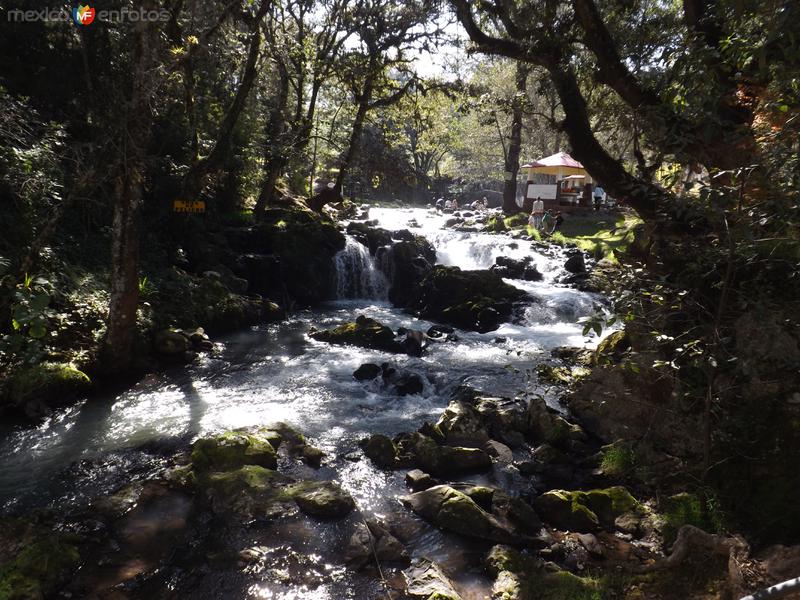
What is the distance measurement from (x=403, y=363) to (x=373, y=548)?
653cm

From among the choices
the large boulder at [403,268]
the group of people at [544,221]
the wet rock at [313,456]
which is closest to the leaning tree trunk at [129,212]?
the wet rock at [313,456]

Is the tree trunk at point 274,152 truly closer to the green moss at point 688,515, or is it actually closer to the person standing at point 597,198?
the green moss at point 688,515

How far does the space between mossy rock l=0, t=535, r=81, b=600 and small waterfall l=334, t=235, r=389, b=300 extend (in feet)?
48.1

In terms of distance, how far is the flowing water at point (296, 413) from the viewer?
5.19 meters

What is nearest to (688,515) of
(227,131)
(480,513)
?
(480,513)

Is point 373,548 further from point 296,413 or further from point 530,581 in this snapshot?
point 296,413

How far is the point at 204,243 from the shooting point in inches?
609

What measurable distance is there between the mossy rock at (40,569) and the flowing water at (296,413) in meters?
1.16

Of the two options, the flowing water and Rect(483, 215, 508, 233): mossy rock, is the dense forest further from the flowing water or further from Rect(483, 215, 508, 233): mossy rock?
Rect(483, 215, 508, 233): mossy rock

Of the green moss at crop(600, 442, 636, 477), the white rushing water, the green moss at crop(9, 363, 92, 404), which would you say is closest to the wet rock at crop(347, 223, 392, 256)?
the white rushing water

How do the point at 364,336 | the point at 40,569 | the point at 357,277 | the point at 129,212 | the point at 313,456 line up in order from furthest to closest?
the point at 357,277 < the point at 364,336 < the point at 129,212 < the point at 313,456 < the point at 40,569

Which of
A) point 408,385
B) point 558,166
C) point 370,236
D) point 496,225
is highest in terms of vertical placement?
point 558,166

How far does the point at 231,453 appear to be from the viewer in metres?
6.32

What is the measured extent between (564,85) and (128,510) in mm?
8901
